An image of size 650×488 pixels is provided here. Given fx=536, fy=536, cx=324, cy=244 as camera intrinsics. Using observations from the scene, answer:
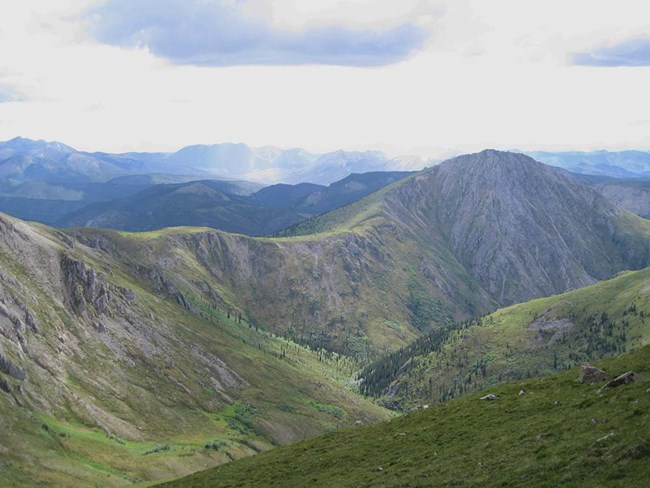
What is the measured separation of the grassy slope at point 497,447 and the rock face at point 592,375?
1.77 m

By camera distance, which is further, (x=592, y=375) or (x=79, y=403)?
(x=79, y=403)

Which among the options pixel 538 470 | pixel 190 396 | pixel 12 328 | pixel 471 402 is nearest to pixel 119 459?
pixel 12 328

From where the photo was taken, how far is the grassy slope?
42.3 meters

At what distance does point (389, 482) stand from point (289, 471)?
2240 cm

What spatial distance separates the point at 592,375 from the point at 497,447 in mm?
19798

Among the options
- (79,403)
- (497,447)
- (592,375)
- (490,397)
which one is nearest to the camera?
(497,447)

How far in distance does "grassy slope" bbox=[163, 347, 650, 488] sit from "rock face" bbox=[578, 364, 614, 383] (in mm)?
1767

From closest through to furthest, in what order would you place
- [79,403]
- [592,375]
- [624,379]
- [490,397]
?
[624,379], [592,375], [490,397], [79,403]

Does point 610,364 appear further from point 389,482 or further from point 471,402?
point 389,482

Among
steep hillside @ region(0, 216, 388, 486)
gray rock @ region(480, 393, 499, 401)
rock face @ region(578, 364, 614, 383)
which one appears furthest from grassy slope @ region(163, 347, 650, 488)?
steep hillside @ region(0, 216, 388, 486)

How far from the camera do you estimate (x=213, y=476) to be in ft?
267

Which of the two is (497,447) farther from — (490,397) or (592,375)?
(490,397)

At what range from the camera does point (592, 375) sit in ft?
214

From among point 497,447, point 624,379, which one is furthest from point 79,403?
point 624,379
